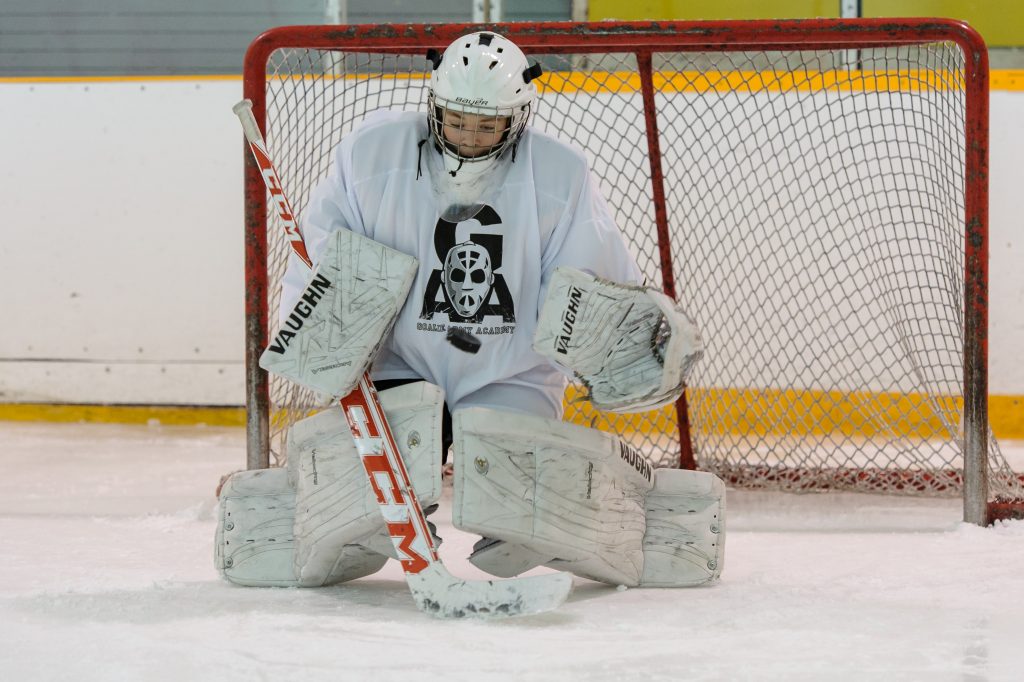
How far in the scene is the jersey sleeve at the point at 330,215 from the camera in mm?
2174

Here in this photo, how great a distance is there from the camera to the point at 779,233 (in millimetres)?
3812

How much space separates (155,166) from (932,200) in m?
2.49

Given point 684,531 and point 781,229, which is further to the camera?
point 781,229

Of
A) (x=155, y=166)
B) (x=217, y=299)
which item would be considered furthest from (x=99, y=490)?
(x=155, y=166)

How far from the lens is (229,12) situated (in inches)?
180

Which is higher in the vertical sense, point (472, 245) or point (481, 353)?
point (472, 245)

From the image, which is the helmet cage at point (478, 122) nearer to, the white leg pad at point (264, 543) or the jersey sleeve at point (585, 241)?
the jersey sleeve at point (585, 241)

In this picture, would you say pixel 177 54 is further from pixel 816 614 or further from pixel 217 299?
pixel 816 614

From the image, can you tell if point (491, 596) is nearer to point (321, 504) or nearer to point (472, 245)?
point (321, 504)

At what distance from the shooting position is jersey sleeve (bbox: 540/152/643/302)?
2150 millimetres

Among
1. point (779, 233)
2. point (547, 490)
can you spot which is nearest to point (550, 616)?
point (547, 490)

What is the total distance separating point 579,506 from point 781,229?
2.01m

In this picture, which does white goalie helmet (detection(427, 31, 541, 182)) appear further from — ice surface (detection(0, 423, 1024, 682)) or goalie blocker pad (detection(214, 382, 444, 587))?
ice surface (detection(0, 423, 1024, 682))

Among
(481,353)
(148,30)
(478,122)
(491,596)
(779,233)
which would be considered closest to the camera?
(491,596)
